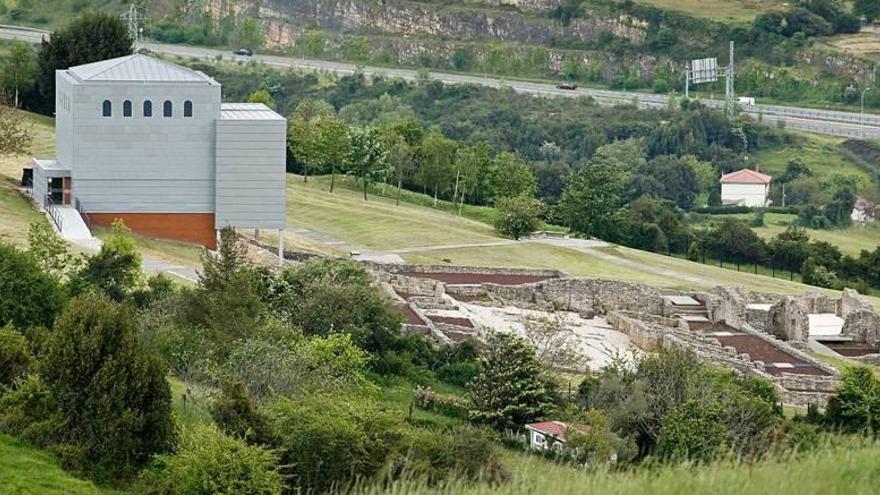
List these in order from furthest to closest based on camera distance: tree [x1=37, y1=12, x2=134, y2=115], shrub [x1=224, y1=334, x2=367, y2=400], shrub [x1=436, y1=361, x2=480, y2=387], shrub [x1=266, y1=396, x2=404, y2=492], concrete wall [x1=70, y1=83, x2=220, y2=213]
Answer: tree [x1=37, y1=12, x2=134, y2=115] < concrete wall [x1=70, y1=83, x2=220, y2=213] < shrub [x1=436, y1=361, x2=480, y2=387] < shrub [x1=224, y1=334, x2=367, y2=400] < shrub [x1=266, y1=396, x2=404, y2=492]

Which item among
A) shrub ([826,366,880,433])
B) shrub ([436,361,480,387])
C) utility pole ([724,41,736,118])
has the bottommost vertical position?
utility pole ([724,41,736,118])

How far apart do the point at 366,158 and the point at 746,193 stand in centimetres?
3118

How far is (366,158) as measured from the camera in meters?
69.5

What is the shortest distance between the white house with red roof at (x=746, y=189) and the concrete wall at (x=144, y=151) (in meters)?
48.0

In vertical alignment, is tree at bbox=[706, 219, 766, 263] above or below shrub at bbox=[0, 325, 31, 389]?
below

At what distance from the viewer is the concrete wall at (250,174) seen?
164 ft

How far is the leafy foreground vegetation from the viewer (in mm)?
26312

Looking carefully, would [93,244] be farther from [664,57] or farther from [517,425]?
[664,57]

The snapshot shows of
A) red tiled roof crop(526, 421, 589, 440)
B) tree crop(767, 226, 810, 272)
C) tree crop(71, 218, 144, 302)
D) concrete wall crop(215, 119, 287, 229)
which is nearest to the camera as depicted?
red tiled roof crop(526, 421, 589, 440)

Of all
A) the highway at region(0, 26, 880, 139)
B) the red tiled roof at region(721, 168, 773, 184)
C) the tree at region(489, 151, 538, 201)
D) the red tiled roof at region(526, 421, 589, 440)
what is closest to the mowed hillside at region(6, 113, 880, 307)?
the tree at region(489, 151, 538, 201)

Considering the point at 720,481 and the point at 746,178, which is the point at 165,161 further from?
the point at 746,178

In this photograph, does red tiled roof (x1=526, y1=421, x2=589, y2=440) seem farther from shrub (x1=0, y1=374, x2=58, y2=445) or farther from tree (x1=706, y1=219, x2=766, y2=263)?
tree (x1=706, y1=219, x2=766, y2=263)

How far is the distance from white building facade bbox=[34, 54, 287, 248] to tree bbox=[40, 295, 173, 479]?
21.9m

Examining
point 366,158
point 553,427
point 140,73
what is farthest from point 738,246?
point 553,427
